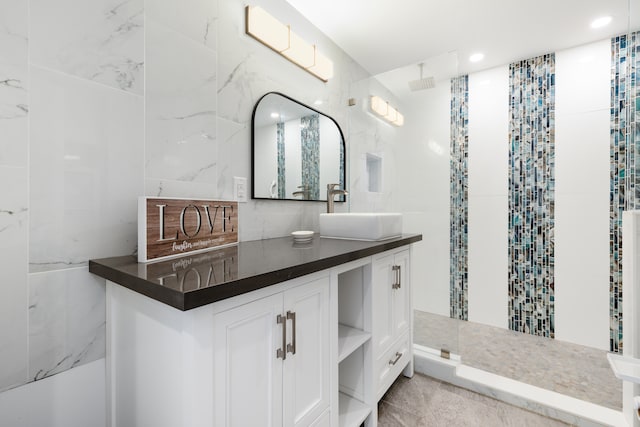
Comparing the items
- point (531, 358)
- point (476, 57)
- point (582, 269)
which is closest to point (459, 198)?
point (582, 269)

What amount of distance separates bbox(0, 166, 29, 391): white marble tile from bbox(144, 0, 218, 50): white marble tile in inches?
29.1

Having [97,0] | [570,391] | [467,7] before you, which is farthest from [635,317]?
[97,0]

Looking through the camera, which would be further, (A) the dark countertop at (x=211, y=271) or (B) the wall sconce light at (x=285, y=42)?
(B) the wall sconce light at (x=285, y=42)

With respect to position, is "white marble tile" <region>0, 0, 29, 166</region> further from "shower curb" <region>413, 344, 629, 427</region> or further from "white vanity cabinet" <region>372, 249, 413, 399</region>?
"shower curb" <region>413, 344, 629, 427</region>

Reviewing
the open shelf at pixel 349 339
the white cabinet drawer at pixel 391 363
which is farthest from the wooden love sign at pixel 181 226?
the white cabinet drawer at pixel 391 363

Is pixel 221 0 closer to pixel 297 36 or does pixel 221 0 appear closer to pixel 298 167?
pixel 297 36

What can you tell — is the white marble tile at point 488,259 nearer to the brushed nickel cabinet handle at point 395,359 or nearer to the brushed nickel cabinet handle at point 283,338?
the brushed nickel cabinet handle at point 395,359

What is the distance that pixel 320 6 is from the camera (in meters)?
1.73

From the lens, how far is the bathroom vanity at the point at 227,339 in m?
0.64

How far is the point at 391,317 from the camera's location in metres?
1.51

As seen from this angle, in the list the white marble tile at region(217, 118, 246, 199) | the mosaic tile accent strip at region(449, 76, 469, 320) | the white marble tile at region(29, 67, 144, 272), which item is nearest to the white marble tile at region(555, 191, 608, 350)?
the mosaic tile accent strip at region(449, 76, 469, 320)

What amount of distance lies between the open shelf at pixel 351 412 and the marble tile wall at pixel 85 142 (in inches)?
38.6

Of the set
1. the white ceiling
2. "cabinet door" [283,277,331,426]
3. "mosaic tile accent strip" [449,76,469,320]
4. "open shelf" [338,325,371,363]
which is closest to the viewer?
"cabinet door" [283,277,331,426]

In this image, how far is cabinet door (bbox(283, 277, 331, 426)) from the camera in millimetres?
869
